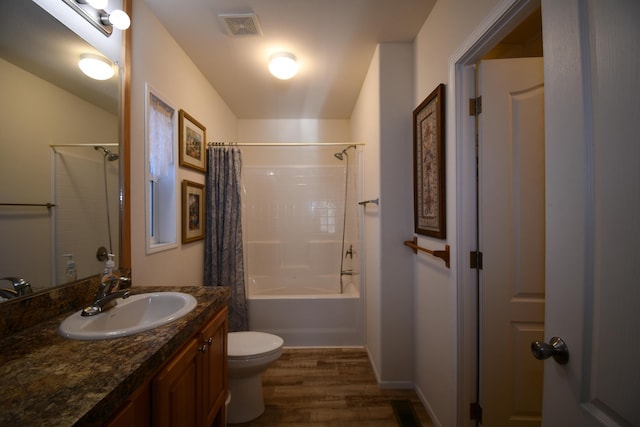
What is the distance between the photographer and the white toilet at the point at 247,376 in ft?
5.52

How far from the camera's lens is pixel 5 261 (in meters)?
0.89

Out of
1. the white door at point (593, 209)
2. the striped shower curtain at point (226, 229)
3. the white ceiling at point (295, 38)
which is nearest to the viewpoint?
the white door at point (593, 209)

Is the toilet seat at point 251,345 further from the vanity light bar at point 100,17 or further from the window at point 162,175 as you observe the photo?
the vanity light bar at point 100,17

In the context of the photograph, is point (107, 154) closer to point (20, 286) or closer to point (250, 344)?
point (20, 286)

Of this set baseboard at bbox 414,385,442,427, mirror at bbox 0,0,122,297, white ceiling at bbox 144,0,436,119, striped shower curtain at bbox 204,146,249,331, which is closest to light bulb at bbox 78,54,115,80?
mirror at bbox 0,0,122,297

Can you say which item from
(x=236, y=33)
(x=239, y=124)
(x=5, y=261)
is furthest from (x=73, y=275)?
(x=239, y=124)

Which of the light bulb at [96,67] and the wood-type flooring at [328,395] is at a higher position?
the light bulb at [96,67]

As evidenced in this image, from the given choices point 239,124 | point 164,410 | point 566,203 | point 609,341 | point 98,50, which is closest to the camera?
point 609,341

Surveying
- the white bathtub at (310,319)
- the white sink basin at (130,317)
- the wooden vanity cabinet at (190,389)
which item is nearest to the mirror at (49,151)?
the white sink basin at (130,317)

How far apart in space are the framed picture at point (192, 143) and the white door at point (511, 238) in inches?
76.2

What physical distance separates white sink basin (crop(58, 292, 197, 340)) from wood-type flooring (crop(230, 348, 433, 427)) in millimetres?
1044

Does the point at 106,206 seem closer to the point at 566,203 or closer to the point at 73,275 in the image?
the point at 73,275

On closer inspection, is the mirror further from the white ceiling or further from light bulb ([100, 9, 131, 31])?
the white ceiling

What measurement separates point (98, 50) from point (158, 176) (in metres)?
0.80
